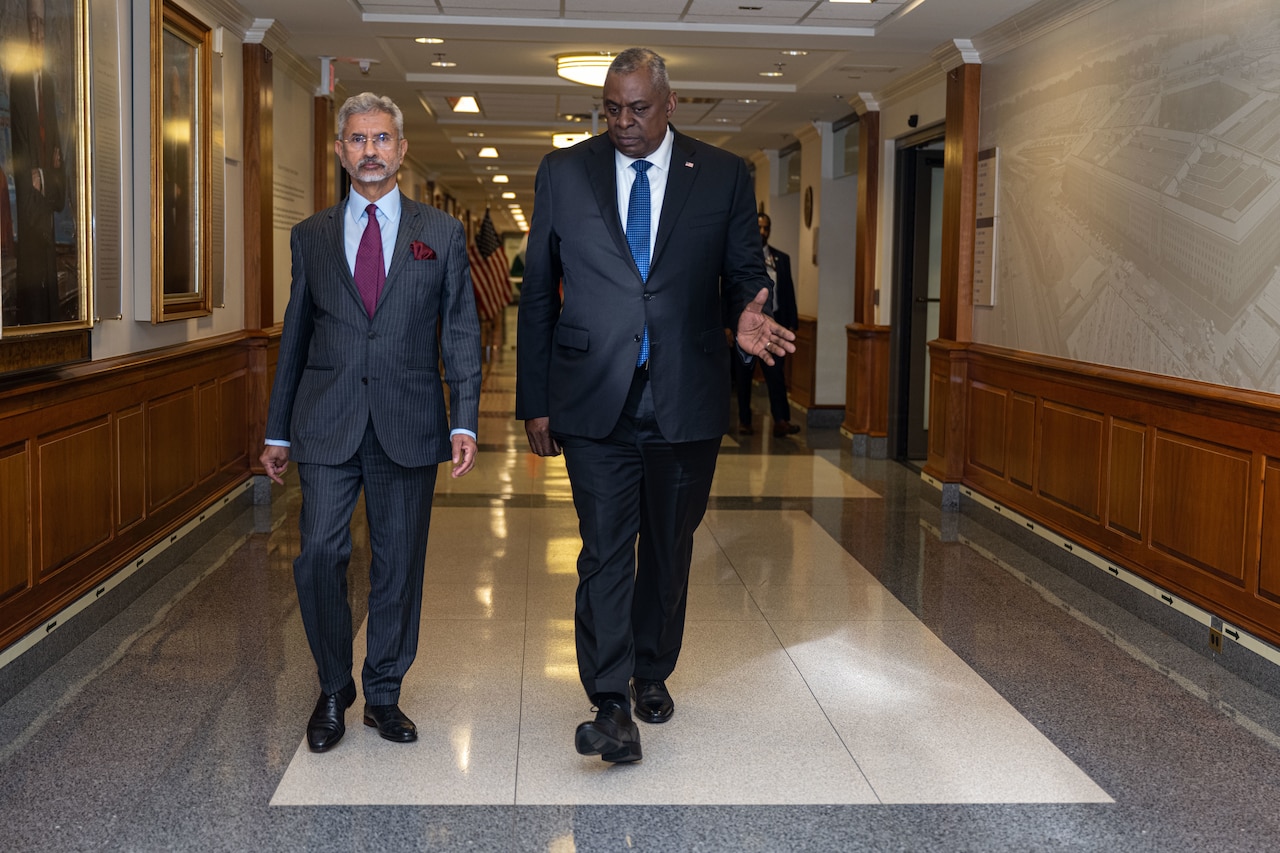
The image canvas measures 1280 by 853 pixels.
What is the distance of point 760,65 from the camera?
866cm

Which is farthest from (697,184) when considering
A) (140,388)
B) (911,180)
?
(911,180)

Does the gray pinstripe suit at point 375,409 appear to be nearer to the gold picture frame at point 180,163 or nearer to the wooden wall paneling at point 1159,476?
the gold picture frame at point 180,163

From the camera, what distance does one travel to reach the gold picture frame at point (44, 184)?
382cm

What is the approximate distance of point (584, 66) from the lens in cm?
864

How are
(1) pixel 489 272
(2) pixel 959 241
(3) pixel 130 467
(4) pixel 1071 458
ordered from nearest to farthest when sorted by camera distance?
(3) pixel 130 467 → (4) pixel 1071 458 → (2) pixel 959 241 → (1) pixel 489 272

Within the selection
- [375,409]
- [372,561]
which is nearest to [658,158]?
[375,409]

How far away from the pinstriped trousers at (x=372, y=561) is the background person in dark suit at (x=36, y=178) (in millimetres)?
1390

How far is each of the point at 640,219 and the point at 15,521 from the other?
2.21 m

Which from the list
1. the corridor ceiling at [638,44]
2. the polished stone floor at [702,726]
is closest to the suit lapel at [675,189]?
the polished stone floor at [702,726]

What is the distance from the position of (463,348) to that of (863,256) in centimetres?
696

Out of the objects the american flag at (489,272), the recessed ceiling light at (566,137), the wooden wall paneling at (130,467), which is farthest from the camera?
the american flag at (489,272)

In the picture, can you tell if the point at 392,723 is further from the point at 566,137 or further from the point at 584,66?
the point at 566,137

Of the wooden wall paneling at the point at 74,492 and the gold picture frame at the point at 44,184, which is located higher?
the gold picture frame at the point at 44,184

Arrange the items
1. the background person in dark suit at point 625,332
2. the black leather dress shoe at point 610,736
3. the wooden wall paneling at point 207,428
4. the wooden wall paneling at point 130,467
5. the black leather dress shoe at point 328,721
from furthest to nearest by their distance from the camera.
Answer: the wooden wall paneling at point 207,428 → the wooden wall paneling at point 130,467 → the black leather dress shoe at point 328,721 → the background person in dark suit at point 625,332 → the black leather dress shoe at point 610,736
